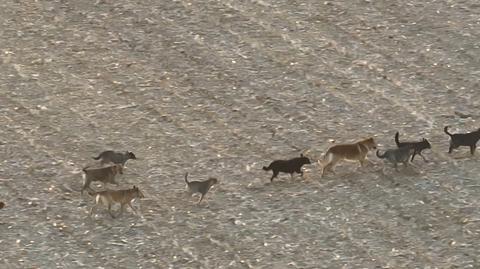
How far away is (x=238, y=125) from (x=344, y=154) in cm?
138

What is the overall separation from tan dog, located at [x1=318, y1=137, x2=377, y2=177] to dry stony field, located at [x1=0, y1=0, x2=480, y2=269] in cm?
12

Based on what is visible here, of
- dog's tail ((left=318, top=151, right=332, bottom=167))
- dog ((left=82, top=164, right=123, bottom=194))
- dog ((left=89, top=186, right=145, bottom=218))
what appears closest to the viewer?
dog ((left=89, top=186, right=145, bottom=218))

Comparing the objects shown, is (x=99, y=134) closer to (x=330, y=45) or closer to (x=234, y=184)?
(x=234, y=184)

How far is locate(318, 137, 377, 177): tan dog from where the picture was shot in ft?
30.5

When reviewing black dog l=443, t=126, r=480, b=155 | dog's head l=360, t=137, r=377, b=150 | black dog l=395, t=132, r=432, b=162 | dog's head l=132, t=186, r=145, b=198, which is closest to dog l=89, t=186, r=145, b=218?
dog's head l=132, t=186, r=145, b=198

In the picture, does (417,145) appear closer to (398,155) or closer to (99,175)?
(398,155)

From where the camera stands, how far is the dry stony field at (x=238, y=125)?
8547 millimetres

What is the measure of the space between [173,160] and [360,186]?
5.27 feet

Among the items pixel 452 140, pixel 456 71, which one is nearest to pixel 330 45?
pixel 456 71

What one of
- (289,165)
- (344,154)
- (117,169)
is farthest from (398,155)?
(117,169)

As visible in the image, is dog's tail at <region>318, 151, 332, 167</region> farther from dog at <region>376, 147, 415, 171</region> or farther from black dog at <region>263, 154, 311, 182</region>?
dog at <region>376, 147, 415, 171</region>

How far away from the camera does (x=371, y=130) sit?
400 inches

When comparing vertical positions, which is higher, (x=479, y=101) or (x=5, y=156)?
(x=479, y=101)

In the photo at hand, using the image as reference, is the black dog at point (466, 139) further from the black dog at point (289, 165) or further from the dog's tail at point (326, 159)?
the black dog at point (289, 165)
